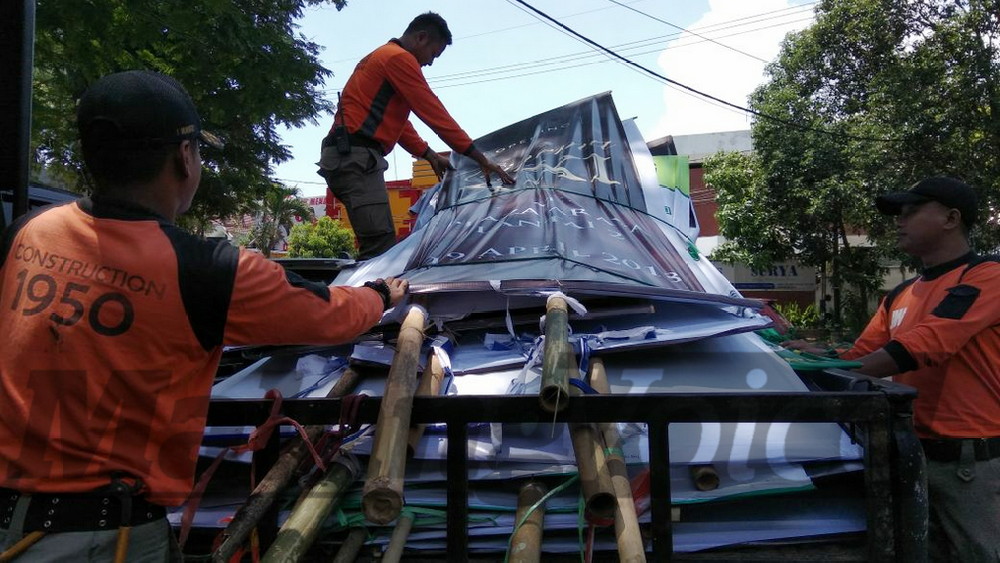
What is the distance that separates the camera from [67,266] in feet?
5.02

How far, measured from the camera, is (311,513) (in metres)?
1.71

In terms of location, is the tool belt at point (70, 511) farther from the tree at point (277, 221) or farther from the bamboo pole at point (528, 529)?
the tree at point (277, 221)

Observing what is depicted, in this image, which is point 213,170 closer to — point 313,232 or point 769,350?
point 769,350

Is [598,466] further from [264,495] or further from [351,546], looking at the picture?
[264,495]

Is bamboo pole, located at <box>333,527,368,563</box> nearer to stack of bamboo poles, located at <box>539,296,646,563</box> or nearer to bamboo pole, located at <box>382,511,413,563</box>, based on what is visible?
bamboo pole, located at <box>382,511,413,563</box>

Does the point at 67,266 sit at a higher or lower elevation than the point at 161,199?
lower

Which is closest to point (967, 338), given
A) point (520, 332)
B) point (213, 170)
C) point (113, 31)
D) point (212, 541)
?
point (520, 332)


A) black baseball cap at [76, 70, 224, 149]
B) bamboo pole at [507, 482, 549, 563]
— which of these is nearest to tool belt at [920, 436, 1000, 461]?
bamboo pole at [507, 482, 549, 563]

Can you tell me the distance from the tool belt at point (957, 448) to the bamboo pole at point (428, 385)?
1508 millimetres

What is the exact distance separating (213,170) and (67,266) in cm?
1474

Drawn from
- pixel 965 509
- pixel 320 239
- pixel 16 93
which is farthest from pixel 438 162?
pixel 320 239

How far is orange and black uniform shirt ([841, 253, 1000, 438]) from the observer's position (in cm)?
230

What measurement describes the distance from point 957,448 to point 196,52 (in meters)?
6.34

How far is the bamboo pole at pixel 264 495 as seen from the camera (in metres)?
1.59
